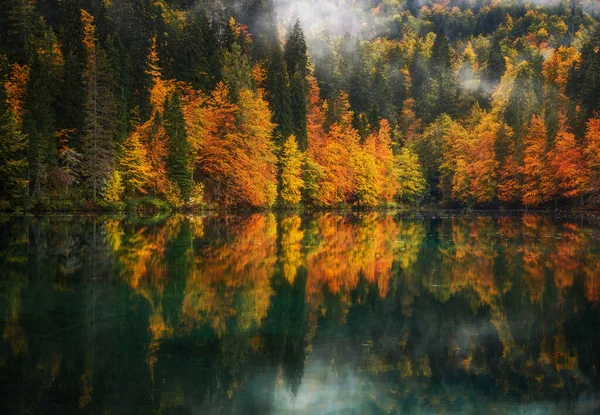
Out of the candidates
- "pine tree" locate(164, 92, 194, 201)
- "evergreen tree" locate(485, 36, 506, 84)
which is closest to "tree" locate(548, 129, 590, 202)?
"pine tree" locate(164, 92, 194, 201)

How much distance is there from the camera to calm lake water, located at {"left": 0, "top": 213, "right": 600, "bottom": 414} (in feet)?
28.2

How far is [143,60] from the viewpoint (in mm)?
64750

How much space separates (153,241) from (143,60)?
40.6 meters

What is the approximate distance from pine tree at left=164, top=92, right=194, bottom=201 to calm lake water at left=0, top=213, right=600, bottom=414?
1421 inches

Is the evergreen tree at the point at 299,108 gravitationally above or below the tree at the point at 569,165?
above

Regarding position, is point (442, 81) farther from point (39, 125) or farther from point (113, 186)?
point (39, 125)

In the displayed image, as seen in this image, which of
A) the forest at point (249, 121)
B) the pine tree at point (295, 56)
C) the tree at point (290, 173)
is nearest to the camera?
the forest at point (249, 121)

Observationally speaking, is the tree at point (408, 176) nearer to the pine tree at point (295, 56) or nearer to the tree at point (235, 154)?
the pine tree at point (295, 56)

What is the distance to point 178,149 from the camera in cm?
5941

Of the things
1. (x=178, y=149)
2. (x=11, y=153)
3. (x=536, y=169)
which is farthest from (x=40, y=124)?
(x=536, y=169)

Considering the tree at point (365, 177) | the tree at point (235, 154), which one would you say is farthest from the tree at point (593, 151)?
the tree at point (235, 154)

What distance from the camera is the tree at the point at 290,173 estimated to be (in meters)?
71.5

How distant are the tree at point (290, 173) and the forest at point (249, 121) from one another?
19 cm

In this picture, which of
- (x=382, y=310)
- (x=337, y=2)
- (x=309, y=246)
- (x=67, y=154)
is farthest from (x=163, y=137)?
(x=337, y=2)
